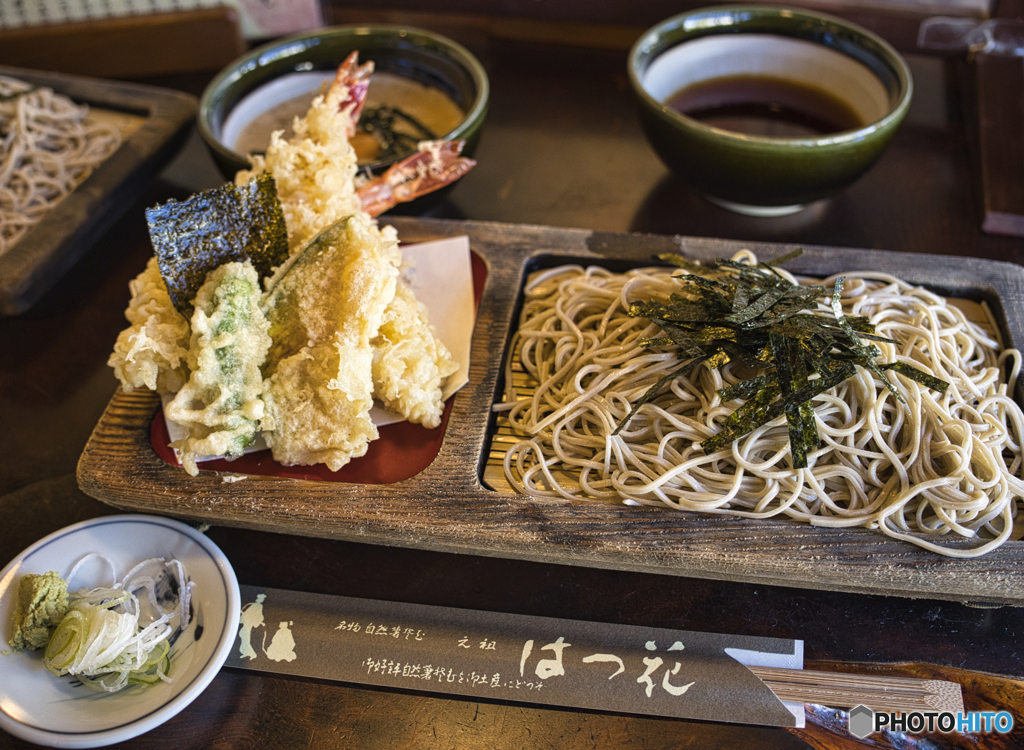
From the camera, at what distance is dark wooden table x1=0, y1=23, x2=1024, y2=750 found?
1783 mm

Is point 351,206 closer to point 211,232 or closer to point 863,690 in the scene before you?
point 211,232

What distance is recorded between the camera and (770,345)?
1.95 metres

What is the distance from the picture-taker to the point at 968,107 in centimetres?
357

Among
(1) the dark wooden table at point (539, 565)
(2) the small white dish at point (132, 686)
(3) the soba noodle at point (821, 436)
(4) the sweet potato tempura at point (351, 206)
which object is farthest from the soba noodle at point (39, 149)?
(3) the soba noodle at point (821, 436)

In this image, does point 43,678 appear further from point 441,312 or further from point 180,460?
point 441,312

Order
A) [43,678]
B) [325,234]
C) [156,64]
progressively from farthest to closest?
1. [156,64]
2. [325,234]
3. [43,678]

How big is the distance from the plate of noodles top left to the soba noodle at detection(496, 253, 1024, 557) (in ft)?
6.33

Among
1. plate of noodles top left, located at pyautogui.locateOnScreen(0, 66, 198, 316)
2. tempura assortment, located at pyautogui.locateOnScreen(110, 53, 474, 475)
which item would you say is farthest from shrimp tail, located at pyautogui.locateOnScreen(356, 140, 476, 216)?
plate of noodles top left, located at pyautogui.locateOnScreen(0, 66, 198, 316)

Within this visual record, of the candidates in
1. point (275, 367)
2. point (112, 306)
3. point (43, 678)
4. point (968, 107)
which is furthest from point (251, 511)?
point (968, 107)

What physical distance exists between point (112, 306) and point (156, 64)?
182 cm

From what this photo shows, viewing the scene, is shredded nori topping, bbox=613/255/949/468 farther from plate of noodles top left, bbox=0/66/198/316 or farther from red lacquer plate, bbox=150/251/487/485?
plate of noodles top left, bbox=0/66/198/316

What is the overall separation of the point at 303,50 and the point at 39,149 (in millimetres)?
1264

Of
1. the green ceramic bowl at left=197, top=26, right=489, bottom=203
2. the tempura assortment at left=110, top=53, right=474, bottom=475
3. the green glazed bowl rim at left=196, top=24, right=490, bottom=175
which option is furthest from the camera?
the green ceramic bowl at left=197, top=26, right=489, bottom=203

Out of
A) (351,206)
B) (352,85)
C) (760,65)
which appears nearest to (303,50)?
(352,85)
